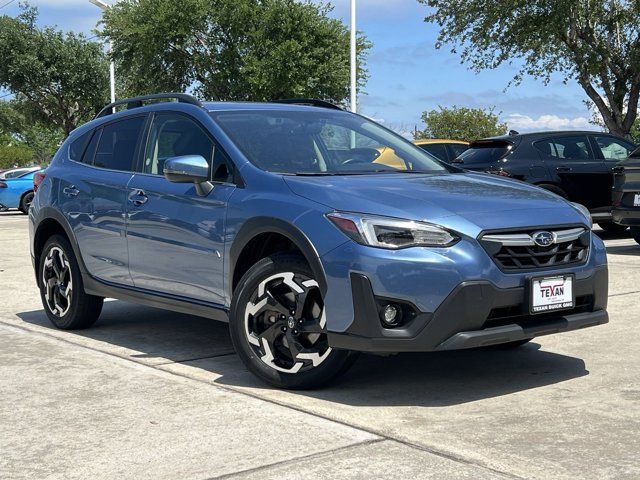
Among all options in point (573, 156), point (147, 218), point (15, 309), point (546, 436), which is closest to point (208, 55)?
point (573, 156)

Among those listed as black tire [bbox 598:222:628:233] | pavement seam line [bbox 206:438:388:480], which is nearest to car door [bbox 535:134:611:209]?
black tire [bbox 598:222:628:233]

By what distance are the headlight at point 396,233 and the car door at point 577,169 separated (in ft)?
31.5

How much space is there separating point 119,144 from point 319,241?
8.45ft

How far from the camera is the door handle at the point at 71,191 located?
7.18m

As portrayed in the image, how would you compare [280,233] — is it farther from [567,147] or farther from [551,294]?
[567,147]

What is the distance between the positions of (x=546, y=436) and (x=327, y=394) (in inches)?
50.8

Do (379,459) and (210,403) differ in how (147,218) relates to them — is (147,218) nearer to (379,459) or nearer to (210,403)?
(210,403)

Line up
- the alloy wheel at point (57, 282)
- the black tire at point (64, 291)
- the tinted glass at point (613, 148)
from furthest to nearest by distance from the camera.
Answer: the tinted glass at point (613, 148) → the alloy wheel at point (57, 282) → the black tire at point (64, 291)

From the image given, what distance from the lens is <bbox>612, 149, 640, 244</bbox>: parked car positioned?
1177 cm

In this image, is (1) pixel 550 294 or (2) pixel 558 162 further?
(2) pixel 558 162

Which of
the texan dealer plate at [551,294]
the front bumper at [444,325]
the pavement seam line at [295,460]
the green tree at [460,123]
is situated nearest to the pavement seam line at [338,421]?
the pavement seam line at [295,460]

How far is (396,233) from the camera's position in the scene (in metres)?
4.87

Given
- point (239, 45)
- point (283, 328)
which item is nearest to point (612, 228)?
point (283, 328)

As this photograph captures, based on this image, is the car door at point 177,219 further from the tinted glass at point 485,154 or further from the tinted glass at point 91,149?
the tinted glass at point 485,154
